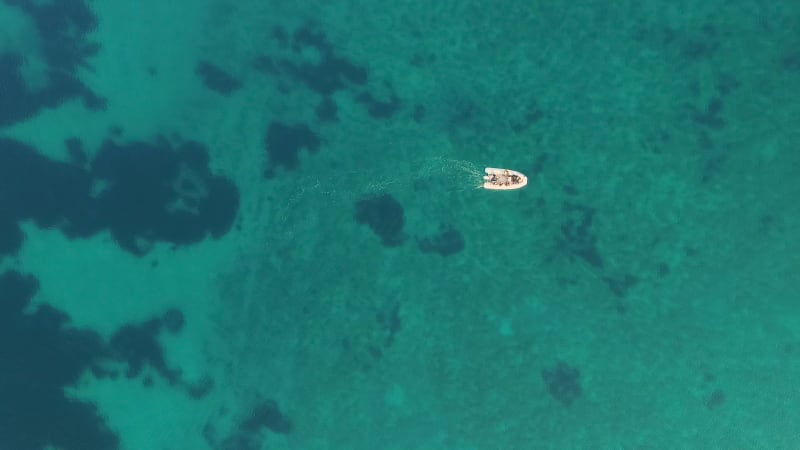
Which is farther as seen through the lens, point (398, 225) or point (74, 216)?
point (74, 216)

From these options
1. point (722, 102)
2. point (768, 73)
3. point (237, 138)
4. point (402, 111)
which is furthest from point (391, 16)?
point (768, 73)

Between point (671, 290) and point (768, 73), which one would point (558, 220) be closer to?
point (671, 290)

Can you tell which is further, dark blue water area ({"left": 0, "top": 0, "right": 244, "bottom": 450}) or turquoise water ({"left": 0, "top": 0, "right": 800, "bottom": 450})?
dark blue water area ({"left": 0, "top": 0, "right": 244, "bottom": 450})

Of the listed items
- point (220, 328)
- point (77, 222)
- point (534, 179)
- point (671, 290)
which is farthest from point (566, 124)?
point (77, 222)

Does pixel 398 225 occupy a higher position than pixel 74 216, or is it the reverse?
pixel 74 216

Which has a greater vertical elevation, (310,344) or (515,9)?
(515,9)

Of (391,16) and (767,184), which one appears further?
(391,16)

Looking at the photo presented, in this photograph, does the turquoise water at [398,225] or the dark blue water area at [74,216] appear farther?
the dark blue water area at [74,216]

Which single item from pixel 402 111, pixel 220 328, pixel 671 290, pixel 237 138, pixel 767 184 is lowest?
pixel 671 290
